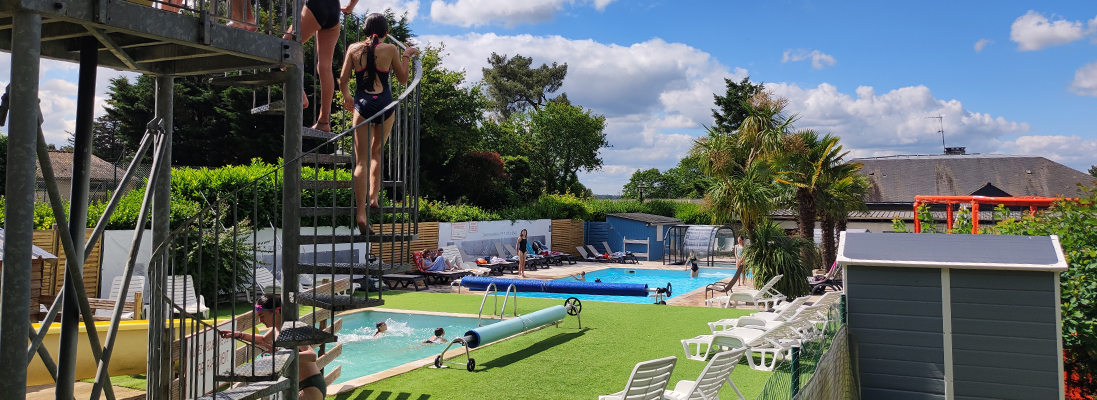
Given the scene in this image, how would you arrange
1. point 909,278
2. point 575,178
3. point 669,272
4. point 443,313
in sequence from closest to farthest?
point 909,278, point 443,313, point 669,272, point 575,178

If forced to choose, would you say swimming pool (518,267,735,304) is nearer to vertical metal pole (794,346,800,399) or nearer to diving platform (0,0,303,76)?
vertical metal pole (794,346,800,399)

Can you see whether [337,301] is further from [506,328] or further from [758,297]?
[758,297]

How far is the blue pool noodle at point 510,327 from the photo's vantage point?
8.31m

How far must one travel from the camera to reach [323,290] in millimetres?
6648

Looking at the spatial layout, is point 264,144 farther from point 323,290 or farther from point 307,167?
point 323,290

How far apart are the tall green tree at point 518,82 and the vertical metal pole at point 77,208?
5055cm

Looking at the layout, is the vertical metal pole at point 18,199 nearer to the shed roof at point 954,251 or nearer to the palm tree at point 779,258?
the shed roof at point 954,251

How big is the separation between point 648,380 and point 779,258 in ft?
31.6

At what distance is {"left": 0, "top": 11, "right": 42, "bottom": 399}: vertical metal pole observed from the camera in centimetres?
276

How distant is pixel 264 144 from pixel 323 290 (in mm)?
23574

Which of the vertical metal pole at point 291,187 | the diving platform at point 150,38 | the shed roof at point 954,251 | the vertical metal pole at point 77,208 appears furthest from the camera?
the shed roof at point 954,251

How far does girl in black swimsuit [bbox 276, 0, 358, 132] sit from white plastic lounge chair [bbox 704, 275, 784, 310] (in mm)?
9865

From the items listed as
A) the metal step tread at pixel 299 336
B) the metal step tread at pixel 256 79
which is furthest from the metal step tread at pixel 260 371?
the metal step tread at pixel 256 79

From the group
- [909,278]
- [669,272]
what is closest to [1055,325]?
[909,278]
